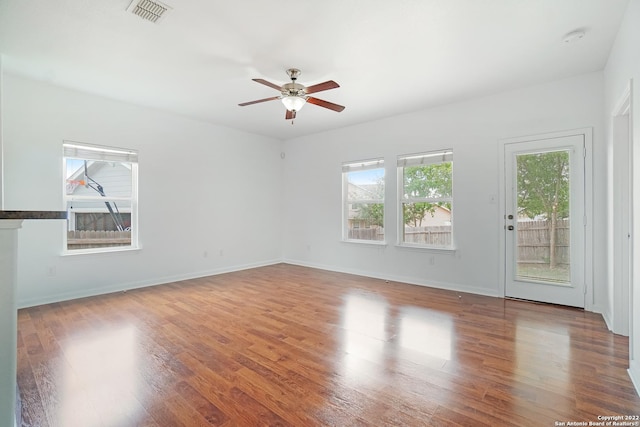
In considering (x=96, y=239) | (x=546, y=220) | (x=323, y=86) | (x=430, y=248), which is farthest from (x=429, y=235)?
(x=96, y=239)

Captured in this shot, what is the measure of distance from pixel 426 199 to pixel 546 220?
1598mm

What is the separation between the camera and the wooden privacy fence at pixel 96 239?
4.11m

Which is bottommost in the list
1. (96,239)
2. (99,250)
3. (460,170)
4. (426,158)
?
→ (99,250)

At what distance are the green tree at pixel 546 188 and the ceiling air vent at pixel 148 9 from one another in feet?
14.4

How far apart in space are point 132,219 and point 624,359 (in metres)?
5.98

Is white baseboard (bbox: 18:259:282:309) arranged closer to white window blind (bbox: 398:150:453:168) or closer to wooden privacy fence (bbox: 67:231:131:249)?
wooden privacy fence (bbox: 67:231:131:249)

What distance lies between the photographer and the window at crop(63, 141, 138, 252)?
13.4ft

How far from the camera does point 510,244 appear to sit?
3988 millimetres

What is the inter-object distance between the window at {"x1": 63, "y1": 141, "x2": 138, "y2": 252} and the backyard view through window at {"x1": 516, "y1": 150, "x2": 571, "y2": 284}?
18.6 feet

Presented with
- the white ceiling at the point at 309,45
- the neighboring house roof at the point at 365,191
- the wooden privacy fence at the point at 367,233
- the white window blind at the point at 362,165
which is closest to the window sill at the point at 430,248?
the wooden privacy fence at the point at 367,233

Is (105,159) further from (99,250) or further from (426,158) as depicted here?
(426,158)

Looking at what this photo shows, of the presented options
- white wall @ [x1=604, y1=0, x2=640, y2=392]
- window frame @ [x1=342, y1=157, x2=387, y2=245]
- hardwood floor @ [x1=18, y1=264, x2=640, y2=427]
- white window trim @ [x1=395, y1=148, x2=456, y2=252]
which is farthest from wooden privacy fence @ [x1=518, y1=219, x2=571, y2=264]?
window frame @ [x1=342, y1=157, x2=387, y2=245]

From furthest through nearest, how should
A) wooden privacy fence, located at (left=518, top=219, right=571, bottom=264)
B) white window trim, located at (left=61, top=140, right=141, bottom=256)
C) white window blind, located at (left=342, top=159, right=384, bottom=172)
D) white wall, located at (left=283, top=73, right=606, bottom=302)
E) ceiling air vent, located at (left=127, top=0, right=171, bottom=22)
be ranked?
1. white window blind, located at (left=342, top=159, right=384, bottom=172)
2. white window trim, located at (left=61, top=140, right=141, bottom=256)
3. wooden privacy fence, located at (left=518, top=219, right=571, bottom=264)
4. white wall, located at (left=283, top=73, right=606, bottom=302)
5. ceiling air vent, located at (left=127, top=0, right=171, bottom=22)

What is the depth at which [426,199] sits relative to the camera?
15.8 ft
